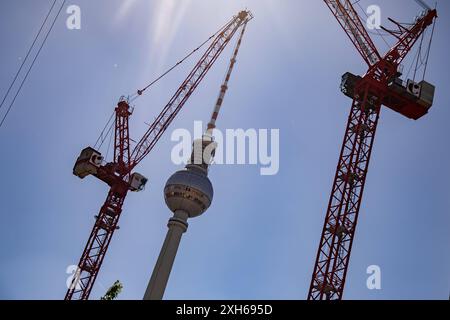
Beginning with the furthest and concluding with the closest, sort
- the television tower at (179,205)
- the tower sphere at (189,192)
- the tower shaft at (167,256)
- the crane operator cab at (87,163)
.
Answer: the crane operator cab at (87,163)
the tower sphere at (189,192)
the television tower at (179,205)
the tower shaft at (167,256)

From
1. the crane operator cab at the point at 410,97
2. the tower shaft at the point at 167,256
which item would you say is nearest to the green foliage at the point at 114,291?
the tower shaft at the point at 167,256

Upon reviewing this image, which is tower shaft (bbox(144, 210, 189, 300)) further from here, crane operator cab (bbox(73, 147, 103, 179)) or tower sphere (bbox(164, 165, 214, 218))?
crane operator cab (bbox(73, 147, 103, 179))

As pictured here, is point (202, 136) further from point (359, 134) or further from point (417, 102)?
point (417, 102)

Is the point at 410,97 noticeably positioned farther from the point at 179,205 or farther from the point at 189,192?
the point at 179,205

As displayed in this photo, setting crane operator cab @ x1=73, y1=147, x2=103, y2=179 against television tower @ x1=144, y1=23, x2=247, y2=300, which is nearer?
television tower @ x1=144, y1=23, x2=247, y2=300

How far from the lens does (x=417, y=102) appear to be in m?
84.6

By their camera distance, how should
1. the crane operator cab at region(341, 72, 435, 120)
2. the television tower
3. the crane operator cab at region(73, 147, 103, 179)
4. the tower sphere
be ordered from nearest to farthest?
1. the crane operator cab at region(341, 72, 435, 120)
2. the television tower
3. the tower sphere
4. the crane operator cab at region(73, 147, 103, 179)

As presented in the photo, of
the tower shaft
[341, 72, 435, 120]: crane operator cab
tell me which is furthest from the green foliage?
[341, 72, 435, 120]: crane operator cab

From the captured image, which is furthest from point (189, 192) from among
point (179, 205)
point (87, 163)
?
point (87, 163)

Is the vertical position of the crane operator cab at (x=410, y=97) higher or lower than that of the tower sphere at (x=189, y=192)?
higher

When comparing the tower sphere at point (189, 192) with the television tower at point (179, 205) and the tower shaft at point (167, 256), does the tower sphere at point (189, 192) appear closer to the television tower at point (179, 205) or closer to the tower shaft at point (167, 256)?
the television tower at point (179, 205)

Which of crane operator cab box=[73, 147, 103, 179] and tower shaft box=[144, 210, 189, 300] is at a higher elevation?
crane operator cab box=[73, 147, 103, 179]
